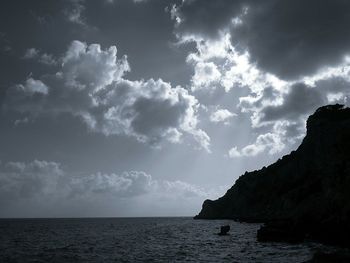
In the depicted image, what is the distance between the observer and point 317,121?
11388 cm

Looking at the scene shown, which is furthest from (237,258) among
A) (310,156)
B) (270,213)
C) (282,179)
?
(282,179)

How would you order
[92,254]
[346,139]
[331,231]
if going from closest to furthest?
[92,254] → [331,231] → [346,139]

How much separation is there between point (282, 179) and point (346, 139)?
87.3 meters

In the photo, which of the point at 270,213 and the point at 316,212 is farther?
the point at 270,213

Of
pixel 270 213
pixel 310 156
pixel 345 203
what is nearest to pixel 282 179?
pixel 270 213

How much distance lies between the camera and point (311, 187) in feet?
362

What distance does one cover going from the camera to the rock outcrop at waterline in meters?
64.0

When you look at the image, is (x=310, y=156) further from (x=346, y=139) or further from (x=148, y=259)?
(x=148, y=259)

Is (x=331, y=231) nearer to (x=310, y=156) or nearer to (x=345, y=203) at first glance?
(x=345, y=203)

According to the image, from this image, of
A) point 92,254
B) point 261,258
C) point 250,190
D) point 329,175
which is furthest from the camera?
point 250,190

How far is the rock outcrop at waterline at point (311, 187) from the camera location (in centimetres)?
6400

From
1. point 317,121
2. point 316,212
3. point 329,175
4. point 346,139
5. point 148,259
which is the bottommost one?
point 148,259

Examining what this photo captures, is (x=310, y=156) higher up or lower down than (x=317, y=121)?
lower down

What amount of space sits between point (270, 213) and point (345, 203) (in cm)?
8561
